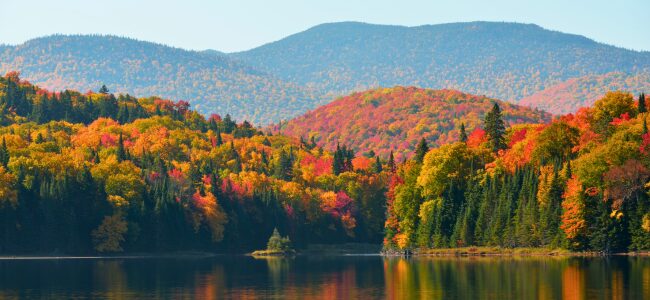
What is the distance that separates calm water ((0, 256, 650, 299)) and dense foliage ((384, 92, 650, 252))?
437 inches

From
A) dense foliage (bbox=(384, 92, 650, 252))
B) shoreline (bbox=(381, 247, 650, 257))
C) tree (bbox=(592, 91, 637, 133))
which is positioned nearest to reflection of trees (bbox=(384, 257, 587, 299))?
shoreline (bbox=(381, 247, 650, 257))

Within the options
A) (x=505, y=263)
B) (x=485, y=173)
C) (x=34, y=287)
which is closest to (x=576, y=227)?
(x=505, y=263)

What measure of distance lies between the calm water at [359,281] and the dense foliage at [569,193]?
11108mm

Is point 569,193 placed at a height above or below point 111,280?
above

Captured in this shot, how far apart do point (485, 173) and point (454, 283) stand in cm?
8682

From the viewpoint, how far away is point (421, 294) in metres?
102

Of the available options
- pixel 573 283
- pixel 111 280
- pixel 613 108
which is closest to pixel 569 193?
pixel 613 108

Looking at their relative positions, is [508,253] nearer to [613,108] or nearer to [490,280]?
[613,108]

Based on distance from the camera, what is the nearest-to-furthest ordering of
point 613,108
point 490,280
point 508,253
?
A: 1. point 490,280
2. point 508,253
3. point 613,108

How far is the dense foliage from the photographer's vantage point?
161 m

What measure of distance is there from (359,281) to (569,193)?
52045 mm

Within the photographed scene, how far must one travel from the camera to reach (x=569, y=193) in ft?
544

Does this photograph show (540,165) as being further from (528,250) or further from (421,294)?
(421,294)

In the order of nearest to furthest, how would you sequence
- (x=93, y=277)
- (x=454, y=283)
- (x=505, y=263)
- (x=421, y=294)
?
(x=421, y=294), (x=454, y=283), (x=93, y=277), (x=505, y=263)
